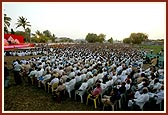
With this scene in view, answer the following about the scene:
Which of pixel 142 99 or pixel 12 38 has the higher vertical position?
pixel 12 38

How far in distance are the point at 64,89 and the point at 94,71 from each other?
374cm

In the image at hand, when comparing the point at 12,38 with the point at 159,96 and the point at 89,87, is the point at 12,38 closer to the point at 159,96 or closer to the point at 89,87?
the point at 89,87

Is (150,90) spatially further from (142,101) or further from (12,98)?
(12,98)

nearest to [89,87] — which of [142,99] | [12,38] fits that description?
[142,99]

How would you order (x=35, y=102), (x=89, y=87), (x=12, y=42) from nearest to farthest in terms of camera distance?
1. (x=35, y=102)
2. (x=89, y=87)
3. (x=12, y=42)

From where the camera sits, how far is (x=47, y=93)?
→ 13438mm

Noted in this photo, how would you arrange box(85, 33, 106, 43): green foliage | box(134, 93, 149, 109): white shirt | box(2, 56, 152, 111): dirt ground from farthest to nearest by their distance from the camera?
box(85, 33, 106, 43): green foliage → box(2, 56, 152, 111): dirt ground → box(134, 93, 149, 109): white shirt

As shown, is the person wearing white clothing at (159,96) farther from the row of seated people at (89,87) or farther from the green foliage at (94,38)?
the green foliage at (94,38)

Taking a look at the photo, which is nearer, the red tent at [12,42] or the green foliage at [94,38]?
the red tent at [12,42]

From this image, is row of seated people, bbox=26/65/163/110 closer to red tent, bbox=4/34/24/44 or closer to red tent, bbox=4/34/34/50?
red tent, bbox=4/34/34/50

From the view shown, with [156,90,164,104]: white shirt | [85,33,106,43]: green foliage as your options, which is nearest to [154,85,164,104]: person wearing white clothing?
[156,90,164,104]: white shirt

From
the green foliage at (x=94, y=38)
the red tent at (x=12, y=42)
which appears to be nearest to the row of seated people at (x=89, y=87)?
the red tent at (x=12, y=42)

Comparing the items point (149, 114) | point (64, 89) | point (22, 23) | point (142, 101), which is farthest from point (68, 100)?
point (22, 23)

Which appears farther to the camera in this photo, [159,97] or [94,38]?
[94,38]
